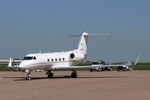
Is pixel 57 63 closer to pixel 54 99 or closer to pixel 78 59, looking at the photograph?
pixel 78 59

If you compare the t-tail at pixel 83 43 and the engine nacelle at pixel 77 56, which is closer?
the engine nacelle at pixel 77 56

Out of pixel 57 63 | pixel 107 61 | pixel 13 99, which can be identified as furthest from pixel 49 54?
pixel 107 61

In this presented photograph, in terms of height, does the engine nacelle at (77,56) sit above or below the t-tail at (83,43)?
below

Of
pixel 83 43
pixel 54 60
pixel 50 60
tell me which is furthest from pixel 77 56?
pixel 50 60

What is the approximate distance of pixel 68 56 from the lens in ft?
116

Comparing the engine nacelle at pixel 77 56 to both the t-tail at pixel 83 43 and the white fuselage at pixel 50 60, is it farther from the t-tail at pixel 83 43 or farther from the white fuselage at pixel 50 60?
the t-tail at pixel 83 43

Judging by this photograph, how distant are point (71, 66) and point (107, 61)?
3316cm

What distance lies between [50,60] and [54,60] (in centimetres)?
47

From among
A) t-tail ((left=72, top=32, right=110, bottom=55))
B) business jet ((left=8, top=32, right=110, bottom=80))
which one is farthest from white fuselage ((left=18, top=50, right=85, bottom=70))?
t-tail ((left=72, top=32, right=110, bottom=55))

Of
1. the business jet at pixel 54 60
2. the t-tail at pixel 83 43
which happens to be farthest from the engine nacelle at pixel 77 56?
the t-tail at pixel 83 43

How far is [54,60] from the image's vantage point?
112 feet

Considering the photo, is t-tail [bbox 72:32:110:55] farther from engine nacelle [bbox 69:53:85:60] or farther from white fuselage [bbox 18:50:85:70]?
engine nacelle [bbox 69:53:85:60]

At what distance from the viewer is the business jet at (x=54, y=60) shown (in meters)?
31.6

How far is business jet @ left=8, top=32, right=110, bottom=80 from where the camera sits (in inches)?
1245
